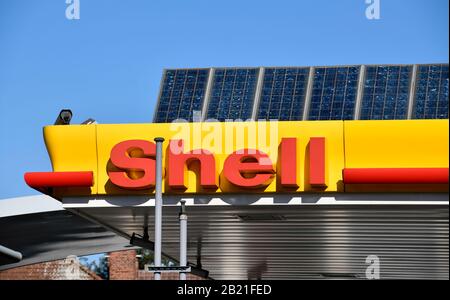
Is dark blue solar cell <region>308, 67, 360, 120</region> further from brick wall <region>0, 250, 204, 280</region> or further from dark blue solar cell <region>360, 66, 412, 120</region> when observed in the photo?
brick wall <region>0, 250, 204, 280</region>

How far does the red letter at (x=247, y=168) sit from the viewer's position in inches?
946

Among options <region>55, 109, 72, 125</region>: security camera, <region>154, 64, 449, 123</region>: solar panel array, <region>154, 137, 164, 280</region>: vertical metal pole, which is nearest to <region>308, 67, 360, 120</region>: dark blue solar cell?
<region>154, 64, 449, 123</region>: solar panel array

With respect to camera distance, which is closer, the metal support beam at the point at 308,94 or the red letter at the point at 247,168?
the red letter at the point at 247,168

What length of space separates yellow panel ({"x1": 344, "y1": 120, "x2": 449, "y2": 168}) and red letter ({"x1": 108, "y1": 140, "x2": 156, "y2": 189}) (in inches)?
178

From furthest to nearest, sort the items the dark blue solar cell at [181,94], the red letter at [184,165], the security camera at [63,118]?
the dark blue solar cell at [181,94] < the security camera at [63,118] < the red letter at [184,165]

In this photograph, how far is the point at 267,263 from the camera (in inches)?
1407

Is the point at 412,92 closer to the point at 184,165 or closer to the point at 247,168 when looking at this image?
the point at 247,168

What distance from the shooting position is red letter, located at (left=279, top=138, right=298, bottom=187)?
938 inches

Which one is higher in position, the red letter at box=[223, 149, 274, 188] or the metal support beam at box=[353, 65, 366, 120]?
the metal support beam at box=[353, 65, 366, 120]

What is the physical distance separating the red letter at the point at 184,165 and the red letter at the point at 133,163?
0.44 m

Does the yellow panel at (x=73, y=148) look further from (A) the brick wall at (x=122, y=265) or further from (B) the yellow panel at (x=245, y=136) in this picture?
(A) the brick wall at (x=122, y=265)

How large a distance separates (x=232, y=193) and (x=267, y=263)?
1170 cm

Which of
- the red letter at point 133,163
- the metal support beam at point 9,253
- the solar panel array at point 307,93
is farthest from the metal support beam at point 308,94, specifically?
the metal support beam at point 9,253
